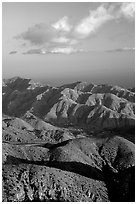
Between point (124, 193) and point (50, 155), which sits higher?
point (50, 155)

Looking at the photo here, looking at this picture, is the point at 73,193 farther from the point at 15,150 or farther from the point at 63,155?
the point at 15,150

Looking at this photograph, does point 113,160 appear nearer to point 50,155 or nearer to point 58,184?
point 50,155

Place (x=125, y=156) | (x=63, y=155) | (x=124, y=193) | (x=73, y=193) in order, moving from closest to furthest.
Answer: (x=73, y=193), (x=124, y=193), (x=63, y=155), (x=125, y=156)

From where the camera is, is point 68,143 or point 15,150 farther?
point 68,143

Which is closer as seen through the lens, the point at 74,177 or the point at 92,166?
the point at 74,177

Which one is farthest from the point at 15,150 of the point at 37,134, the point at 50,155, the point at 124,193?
the point at 37,134

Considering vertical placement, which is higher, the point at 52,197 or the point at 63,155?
the point at 63,155

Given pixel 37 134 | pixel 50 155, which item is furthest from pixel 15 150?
pixel 37 134

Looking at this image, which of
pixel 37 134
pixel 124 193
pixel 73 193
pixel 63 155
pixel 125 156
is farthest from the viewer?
pixel 37 134

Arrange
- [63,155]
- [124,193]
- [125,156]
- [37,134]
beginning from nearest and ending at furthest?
[124,193] < [63,155] < [125,156] < [37,134]
